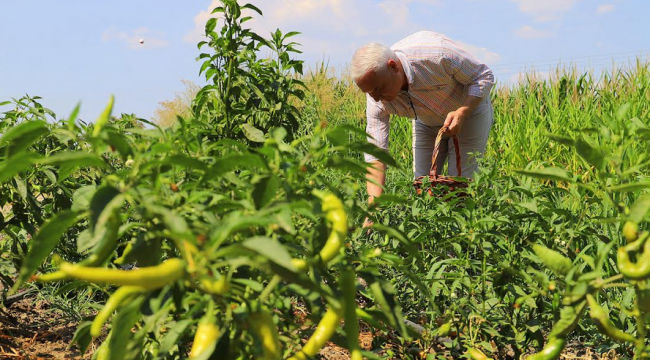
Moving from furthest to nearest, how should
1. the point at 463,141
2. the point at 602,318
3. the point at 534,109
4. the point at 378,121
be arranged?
the point at 534,109 < the point at 463,141 < the point at 378,121 < the point at 602,318

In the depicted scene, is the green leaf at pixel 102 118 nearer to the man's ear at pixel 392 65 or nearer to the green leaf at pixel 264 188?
the green leaf at pixel 264 188

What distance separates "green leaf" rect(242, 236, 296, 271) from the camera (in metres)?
0.80

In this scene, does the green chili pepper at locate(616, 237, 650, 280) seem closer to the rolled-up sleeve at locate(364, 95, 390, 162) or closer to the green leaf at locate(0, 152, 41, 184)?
the green leaf at locate(0, 152, 41, 184)

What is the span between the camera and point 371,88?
3611 mm

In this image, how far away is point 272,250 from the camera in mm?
833

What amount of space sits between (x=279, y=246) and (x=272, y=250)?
0.04ft

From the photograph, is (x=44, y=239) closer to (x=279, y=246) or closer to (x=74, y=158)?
(x=74, y=158)

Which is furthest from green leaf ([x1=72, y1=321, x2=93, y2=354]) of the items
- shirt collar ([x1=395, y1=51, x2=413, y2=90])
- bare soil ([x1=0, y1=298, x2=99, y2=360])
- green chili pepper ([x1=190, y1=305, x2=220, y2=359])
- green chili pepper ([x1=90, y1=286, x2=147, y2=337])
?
shirt collar ([x1=395, y1=51, x2=413, y2=90])

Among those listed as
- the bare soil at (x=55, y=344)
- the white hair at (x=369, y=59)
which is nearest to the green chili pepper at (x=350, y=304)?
the bare soil at (x=55, y=344)

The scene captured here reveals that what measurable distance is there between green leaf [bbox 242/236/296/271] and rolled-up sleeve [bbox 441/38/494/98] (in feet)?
10.4

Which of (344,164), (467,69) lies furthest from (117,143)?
(467,69)

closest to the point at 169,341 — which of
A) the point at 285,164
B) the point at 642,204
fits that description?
the point at 285,164

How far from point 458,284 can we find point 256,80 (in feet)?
4.42

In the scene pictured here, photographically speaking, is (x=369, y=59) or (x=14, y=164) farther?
(x=369, y=59)
